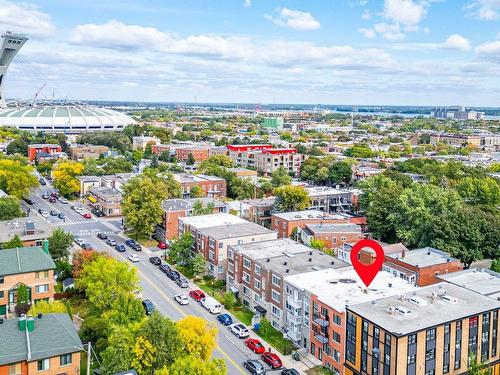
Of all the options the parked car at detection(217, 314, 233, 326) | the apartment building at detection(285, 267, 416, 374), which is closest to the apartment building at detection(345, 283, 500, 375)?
the apartment building at detection(285, 267, 416, 374)

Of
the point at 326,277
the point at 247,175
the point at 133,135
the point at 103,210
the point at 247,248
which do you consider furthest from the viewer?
the point at 133,135

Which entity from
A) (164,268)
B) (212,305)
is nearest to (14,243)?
(164,268)

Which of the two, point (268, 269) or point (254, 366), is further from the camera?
point (268, 269)

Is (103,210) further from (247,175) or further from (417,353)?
(417,353)

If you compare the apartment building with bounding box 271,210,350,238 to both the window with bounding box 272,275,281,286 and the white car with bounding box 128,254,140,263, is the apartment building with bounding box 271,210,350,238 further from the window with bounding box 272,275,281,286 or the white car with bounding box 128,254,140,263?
the window with bounding box 272,275,281,286

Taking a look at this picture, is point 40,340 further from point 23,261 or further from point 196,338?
point 23,261

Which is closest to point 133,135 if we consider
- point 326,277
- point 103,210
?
point 103,210

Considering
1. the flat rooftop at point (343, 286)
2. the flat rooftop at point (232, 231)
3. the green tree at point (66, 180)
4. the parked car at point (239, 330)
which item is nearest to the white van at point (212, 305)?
the parked car at point (239, 330)
